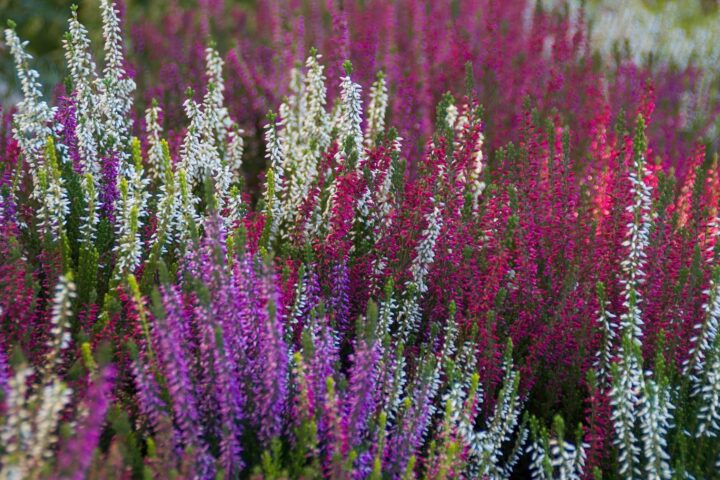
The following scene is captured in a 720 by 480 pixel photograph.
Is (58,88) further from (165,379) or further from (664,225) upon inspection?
(664,225)

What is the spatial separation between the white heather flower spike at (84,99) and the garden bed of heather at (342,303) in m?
0.01

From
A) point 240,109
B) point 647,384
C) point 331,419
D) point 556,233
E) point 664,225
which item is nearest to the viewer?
point 331,419

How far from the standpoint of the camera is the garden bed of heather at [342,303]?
2.28 meters

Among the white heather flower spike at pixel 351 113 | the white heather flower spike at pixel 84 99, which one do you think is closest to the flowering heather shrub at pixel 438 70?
the white heather flower spike at pixel 351 113

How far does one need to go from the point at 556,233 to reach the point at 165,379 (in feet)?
5.32

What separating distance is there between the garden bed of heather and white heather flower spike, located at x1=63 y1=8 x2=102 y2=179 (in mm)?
13

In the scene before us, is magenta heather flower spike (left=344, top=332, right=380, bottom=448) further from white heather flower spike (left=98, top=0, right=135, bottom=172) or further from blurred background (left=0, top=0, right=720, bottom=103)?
blurred background (left=0, top=0, right=720, bottom=103)

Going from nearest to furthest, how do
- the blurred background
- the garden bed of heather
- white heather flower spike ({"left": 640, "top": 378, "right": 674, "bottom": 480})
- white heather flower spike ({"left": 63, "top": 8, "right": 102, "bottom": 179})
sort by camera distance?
the garden bed of heather → white heather flower spike ({"left": 640, "top": 378, "right": 674, "bottom": 480}) → white heather flower spike ({"left": 63, "top": 8, "right": 102, "bottom": 179}) → the blurred background

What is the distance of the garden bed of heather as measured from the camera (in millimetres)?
2279

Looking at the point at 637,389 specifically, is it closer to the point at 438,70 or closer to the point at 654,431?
the point at 654,431

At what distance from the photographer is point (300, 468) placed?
7.56ft

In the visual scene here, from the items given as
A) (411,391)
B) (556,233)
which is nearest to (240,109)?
(556,233)

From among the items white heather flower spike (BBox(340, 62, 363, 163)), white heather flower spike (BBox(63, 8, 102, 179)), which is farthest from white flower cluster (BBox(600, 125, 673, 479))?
white heather flower spike (BBox(63, 8, 102, 179))

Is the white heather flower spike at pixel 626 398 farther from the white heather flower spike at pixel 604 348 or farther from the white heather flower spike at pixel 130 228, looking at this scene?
the white heather flower spike at pixel 130 228
